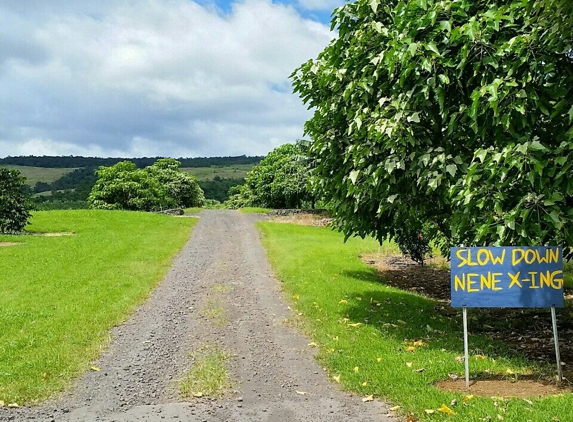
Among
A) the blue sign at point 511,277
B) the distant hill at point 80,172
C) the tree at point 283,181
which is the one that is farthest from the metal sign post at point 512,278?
the distant hill at point 80,172

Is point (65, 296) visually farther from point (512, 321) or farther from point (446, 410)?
point (512, 321)

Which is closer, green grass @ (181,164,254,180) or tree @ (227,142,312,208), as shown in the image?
tree @ (227,142,312,208)

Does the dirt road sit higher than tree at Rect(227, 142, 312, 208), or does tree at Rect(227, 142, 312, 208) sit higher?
tree at Rect(227, 142, 312, 208)

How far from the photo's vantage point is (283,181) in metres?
53.0

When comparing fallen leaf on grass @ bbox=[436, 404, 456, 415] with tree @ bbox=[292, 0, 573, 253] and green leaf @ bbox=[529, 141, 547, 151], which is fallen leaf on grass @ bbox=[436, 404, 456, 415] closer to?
tree @ bbox=[292, 0, 573, 253]

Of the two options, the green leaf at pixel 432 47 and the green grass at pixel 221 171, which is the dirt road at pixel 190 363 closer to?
the green leaf at pixel 432 47

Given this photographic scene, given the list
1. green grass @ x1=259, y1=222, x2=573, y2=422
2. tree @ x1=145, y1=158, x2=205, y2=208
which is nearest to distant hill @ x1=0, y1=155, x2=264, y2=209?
tree @ x1=145, y1=158, x2=205, y2=208

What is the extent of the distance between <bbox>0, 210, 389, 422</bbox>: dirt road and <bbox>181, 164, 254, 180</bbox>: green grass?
145m

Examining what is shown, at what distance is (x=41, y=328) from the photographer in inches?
383

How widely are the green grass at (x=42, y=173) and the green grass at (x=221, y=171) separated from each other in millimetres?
38924

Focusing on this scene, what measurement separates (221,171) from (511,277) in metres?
172

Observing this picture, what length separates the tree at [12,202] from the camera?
91.9 feet

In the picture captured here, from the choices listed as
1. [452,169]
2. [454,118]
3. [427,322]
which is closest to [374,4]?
[454,118]

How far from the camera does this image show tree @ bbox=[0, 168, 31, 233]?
28000 mm
